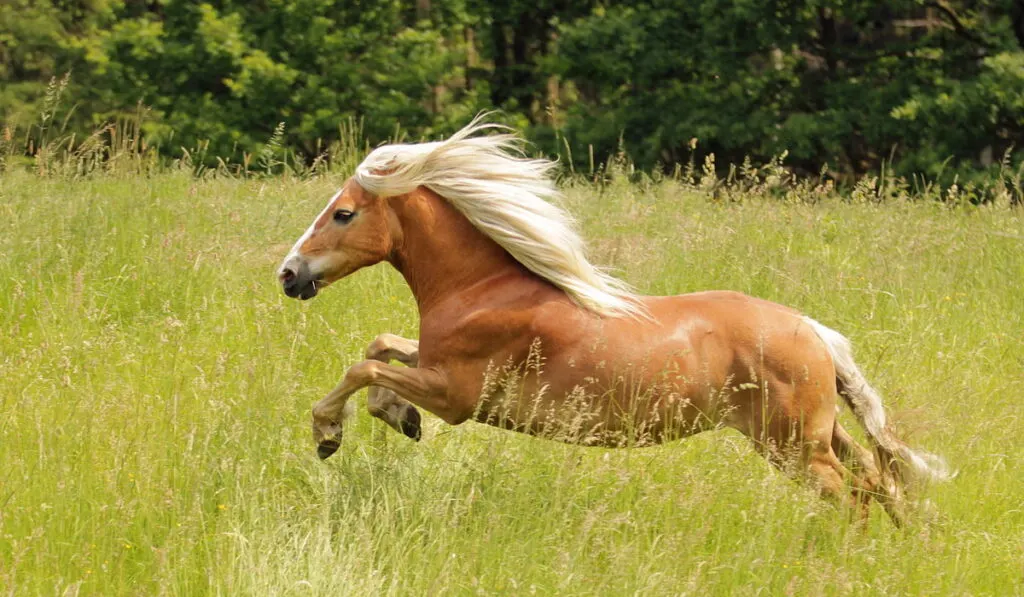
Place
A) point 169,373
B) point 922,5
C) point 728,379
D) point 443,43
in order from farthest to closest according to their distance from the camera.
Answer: point 443,43 → point 922,5 → point 169,373 → point 728,379

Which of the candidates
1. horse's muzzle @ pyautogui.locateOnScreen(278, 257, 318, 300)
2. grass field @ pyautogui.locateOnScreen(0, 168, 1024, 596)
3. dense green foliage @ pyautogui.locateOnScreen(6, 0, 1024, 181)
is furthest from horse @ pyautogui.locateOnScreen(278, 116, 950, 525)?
dense green foliage @ pyautogui.locateOnScreen(6, 0, 1024, 181)

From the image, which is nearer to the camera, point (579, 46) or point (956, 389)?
point (956, 389)

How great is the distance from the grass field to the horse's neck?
0.68 metres

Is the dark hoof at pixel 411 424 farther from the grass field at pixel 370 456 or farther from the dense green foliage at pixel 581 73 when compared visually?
the dense green foliage at pixel 581 73

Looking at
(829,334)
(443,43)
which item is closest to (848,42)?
(443,43)

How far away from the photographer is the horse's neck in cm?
532

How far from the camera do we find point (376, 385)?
509 cm

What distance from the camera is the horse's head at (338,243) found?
524cm

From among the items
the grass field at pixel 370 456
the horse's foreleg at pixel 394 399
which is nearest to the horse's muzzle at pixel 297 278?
the horse's foreleg at pixel 394 399

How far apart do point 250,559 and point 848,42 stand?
57.7 ft

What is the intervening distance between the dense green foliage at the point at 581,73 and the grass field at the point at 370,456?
955 cm

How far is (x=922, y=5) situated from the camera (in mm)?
17969

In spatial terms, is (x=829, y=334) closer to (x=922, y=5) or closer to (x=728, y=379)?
(x=728, y=379)

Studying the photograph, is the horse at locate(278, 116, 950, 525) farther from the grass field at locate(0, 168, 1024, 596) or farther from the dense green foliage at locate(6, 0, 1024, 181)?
the dense green foliage at locate(6, 0, 1024, 181)
